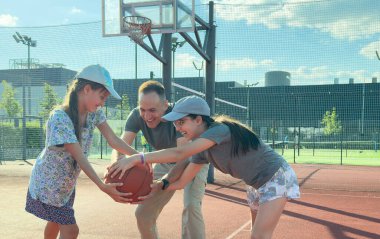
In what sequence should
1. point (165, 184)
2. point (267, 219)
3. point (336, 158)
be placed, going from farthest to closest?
point (336, 158)
point (165, 184)
point (267, 219)

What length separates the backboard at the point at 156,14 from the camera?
11.1 m

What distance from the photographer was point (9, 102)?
33531 mm

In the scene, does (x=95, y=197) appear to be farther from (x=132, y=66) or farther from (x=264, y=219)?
(x=132, y=66)

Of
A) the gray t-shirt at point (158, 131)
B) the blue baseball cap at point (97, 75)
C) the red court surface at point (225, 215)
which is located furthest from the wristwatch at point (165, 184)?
the red court surface at point (225, 215)

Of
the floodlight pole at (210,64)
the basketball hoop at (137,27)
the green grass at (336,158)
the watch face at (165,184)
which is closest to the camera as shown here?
the watch face at (165,184)

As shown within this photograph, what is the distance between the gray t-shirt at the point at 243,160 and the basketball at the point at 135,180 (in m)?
0.53

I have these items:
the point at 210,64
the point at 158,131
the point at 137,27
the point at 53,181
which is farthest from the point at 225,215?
the point at 137,27

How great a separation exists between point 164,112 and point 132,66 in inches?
501

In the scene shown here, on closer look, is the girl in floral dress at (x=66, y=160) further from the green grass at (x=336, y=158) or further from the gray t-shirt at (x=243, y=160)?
the green grass at (x=336, y=158)

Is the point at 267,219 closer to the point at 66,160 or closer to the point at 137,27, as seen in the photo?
the point at 66,160

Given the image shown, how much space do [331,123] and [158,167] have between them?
3448cm

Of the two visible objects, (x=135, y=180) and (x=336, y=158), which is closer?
(x=135, y=180)

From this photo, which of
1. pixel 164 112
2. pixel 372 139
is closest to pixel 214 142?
pixel 164 112

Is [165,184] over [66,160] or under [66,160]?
under
